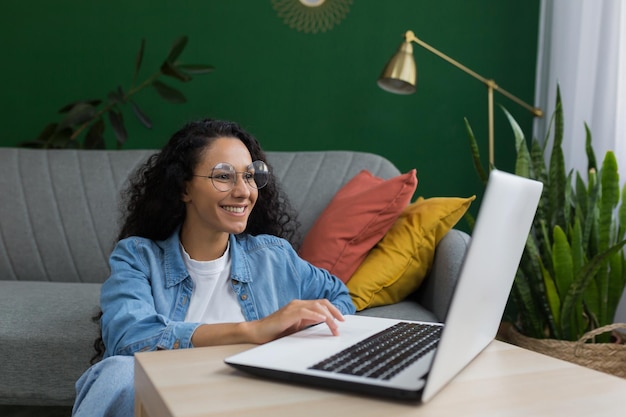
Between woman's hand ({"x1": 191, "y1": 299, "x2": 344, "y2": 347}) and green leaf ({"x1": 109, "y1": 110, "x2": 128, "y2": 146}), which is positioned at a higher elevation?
green leaf ({"x1": 109, "y1": 110, "x2": 128, "y2": 146})

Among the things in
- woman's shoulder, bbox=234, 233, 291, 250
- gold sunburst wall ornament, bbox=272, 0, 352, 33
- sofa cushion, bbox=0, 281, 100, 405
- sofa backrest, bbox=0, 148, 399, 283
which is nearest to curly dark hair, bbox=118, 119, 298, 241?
woman's shoulder, bbox=234, 233, 291, 250

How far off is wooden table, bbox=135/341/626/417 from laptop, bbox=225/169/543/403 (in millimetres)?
17

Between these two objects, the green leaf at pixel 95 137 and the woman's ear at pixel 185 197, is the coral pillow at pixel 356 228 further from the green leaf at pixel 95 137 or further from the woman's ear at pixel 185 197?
the green leaf at pixel 95 137

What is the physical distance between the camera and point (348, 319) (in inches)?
48.2

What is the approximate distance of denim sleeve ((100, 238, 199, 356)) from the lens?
49.8 inches

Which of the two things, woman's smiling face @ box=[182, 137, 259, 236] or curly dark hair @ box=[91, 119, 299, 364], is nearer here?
woman's smiling face @ box=[182, 137, 259, 236]

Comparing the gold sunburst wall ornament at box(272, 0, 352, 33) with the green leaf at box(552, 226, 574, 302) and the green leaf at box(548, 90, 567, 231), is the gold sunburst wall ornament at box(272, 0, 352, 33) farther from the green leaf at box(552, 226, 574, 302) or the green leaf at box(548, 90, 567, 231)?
the green leaf at box(552, 226, 574, 302)

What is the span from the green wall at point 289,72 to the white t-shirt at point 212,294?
90.5 inches

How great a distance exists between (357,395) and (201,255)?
793mm

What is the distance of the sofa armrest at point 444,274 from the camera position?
2146 mm

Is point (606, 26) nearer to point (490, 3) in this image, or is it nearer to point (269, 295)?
point (490, 3)

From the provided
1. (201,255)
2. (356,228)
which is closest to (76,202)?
(356,228)

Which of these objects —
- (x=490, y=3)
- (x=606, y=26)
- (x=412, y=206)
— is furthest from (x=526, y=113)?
(x=412, y=206)

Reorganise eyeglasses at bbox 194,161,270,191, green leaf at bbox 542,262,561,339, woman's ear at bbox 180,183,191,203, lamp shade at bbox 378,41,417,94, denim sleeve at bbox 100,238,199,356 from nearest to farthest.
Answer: denim sleeve at bbox 100,238,199,356, eyeglasses at bbox 194,161,270,191, woman's ear at bbox 180,183,191,203, green leaf at bbox 542,262,561,339, lamp shade at bbox 378,41,417,94
